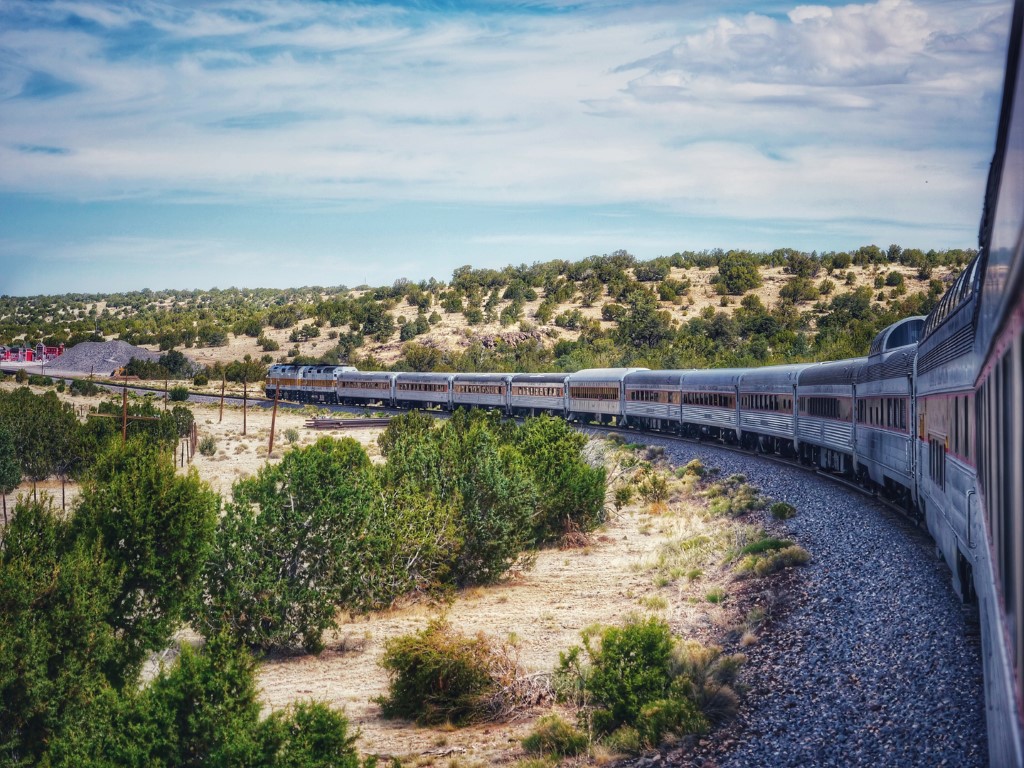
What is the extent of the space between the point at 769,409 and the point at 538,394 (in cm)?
2355

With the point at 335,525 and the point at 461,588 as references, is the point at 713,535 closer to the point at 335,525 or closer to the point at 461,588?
the point at 461,588

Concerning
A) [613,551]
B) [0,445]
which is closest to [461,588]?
[613,551]

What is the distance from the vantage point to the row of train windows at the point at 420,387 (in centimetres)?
6438

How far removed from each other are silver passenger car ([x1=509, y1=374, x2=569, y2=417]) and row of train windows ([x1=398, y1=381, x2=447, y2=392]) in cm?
790

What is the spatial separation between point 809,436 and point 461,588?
399 inches

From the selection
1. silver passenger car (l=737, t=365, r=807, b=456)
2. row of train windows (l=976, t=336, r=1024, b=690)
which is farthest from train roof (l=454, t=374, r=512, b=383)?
row of train windows (l=976, t=336, r=1024, b=690)

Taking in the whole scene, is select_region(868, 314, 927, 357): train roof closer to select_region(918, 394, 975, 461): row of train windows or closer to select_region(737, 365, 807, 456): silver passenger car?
select_region(918, 394, 975, 461): row of train windows

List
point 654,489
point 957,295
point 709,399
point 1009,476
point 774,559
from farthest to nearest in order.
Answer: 1. point 709,399
2. point 654,489
3. point 774,559
4. point 957,295
5. point 1009,476

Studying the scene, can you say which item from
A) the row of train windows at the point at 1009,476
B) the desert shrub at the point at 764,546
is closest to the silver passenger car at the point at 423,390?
the desert shrub at the point at 764,546

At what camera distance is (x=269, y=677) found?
1920cm

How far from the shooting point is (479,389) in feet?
198

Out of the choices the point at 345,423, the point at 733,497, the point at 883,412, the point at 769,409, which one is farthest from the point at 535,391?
the point at 883,412

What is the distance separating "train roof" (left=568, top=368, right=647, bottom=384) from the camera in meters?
48.4

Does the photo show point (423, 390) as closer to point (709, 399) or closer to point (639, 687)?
point (709, 399)
